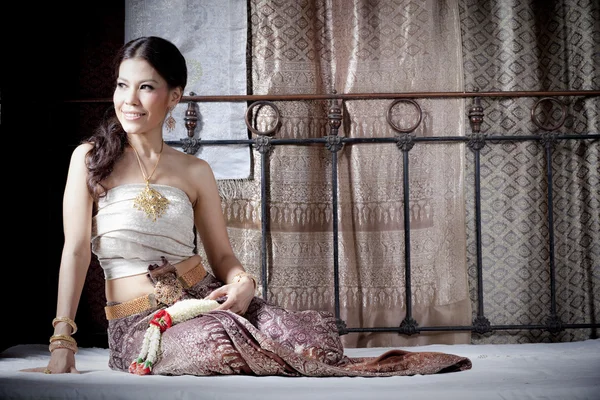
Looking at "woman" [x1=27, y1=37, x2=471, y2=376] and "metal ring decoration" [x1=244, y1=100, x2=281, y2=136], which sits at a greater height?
"metal ring decoration" [x1=244, y1=100, x2=281, y2=136]

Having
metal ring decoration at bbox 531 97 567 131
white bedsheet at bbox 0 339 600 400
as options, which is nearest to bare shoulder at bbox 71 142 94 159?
white bedsheet at bbox 0 339 600 400

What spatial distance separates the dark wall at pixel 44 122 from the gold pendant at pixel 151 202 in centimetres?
85

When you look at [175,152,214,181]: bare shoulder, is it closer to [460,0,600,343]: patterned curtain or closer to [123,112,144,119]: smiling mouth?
[123,112,144,119]: smiling mouth

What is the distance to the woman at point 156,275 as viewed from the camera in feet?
5.06

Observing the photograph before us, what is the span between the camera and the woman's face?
172 centimetres

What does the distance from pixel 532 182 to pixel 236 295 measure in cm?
140

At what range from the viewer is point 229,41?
248 cm

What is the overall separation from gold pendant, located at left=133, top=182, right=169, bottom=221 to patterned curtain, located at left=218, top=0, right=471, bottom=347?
741 mm

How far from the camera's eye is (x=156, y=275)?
1.70m

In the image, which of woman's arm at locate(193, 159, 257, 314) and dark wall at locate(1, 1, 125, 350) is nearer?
woman's arm at locate(193, 159, 257, 314)

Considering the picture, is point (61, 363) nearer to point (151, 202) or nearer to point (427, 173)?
point (151, 202)

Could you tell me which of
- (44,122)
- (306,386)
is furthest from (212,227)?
(44,122)

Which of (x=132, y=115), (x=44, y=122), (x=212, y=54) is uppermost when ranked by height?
(x=212, y=54)

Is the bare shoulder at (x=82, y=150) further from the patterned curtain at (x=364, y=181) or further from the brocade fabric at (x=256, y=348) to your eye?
the patterned curtain at (x=364, y=181)
